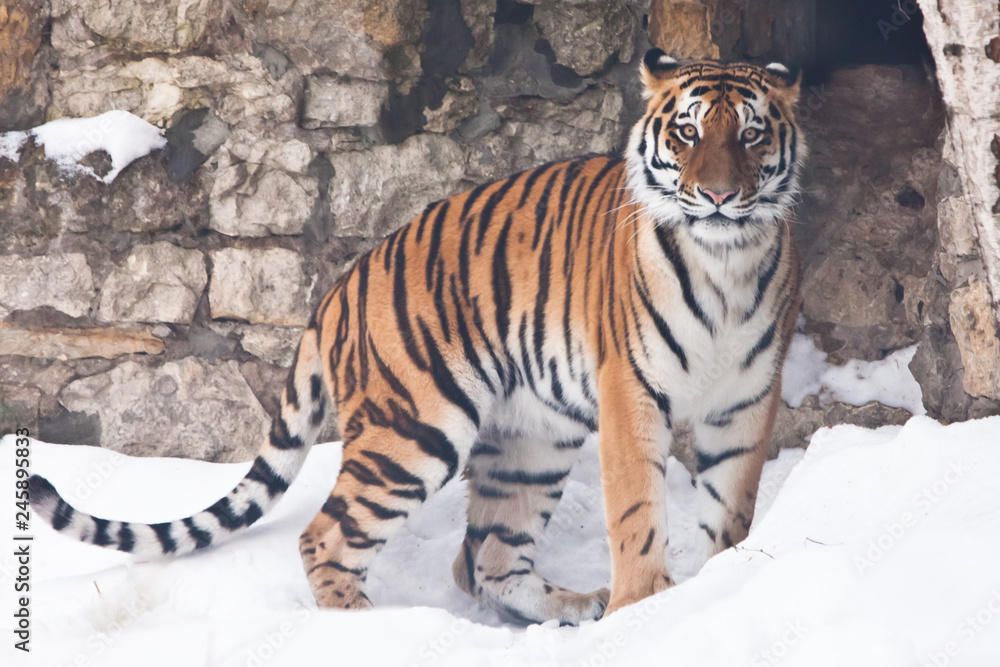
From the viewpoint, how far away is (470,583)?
144 inches

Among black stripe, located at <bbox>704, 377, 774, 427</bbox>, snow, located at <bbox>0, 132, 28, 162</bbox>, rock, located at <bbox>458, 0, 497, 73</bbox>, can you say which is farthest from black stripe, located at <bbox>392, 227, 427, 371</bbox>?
snow, located at <bbox>0, 132, 28, 162</bbox>

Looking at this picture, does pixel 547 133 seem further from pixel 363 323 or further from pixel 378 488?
pixel 378 488

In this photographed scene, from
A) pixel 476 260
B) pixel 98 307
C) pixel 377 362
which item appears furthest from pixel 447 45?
pixel 98 307

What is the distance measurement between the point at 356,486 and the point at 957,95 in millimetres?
2132

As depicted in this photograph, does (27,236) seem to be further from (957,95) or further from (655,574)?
(957,95)

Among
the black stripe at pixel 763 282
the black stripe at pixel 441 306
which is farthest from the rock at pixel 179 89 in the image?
the black stripe at pixel 763 282

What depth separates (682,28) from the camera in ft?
12.9

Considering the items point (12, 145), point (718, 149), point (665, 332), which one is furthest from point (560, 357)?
point (12, 145)

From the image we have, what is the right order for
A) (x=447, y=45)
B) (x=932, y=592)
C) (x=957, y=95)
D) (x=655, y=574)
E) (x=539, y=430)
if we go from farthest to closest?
(x=447, y=45)
(x=539, y=430)
(x=655, y=574)
(x=957, y=95)
(x=932, y=592)

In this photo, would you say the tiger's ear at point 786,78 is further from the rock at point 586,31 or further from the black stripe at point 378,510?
the black stripe at point 378,510

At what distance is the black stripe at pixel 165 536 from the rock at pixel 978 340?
8.77 ft

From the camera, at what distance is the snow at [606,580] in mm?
1972

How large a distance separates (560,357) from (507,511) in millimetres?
752

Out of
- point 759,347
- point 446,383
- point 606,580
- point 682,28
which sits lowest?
point 606,580
